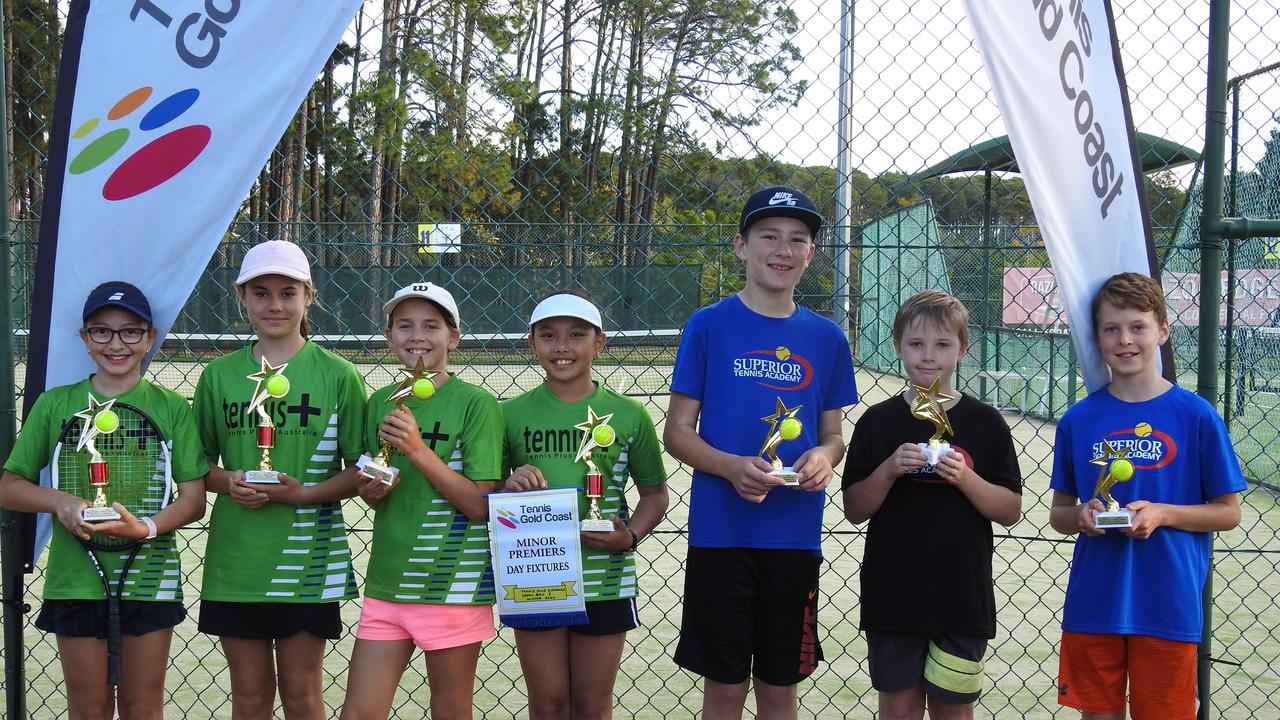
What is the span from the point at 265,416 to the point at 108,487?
48 centimetres

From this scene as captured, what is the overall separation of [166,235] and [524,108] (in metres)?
3.14

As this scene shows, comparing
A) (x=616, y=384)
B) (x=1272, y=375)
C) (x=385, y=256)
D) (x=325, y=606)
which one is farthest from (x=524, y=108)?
(x=616, y=384)

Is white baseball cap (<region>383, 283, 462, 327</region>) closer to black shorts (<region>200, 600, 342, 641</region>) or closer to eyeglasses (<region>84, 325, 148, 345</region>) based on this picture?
eyeglasses (<region>84, 325, 148, 345</region>)

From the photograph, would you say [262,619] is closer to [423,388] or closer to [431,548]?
[431,548]

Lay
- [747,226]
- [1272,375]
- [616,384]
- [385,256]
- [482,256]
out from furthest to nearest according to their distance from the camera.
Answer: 1. [616,384]
2. [482,256]
3. [385,256]
4. [1272,375]
5. [747,226]

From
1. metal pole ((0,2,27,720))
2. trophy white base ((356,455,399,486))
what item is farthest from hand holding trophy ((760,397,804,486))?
metal pole ((0,2,27,720))

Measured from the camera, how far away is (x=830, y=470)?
2.68 metres

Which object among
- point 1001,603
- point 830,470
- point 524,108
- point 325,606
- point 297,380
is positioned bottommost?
point 1001,603

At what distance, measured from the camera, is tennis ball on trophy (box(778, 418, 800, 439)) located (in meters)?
2.59

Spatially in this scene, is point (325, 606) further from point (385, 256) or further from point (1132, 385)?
point (385, 256)

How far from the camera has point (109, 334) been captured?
2.73 metres

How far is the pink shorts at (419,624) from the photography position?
8.91 ft

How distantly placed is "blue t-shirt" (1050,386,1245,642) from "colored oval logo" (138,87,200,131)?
2384mm

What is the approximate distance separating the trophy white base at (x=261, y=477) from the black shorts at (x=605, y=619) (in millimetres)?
733
